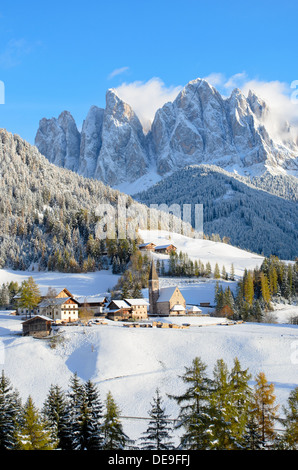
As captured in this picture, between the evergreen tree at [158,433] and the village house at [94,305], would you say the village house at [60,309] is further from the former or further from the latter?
the evergreen tree at [158,433]

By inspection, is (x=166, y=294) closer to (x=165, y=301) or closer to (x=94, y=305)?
(x=165, y=301)

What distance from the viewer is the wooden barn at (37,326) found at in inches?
2404

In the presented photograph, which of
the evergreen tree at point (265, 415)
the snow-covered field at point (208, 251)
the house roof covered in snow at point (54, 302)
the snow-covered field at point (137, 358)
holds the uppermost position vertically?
the snow-covered field at point (208, 251)

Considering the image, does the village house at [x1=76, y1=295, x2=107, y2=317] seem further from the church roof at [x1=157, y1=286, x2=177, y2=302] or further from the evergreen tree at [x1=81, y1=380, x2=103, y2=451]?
the evergreen tree at [x1=81, y1=380, x2=103, y2=451]

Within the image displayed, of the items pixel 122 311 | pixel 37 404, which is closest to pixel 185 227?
pixel 122 311

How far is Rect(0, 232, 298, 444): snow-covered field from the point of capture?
45.1 m

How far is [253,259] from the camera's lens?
141125 mm

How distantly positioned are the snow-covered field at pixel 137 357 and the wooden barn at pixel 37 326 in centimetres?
181

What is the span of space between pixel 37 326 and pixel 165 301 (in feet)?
91.7

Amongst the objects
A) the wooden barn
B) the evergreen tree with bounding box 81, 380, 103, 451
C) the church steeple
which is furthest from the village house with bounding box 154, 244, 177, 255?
the evergreen tree with bounding box 81, 380, 103, 451

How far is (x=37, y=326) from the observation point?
202 feet

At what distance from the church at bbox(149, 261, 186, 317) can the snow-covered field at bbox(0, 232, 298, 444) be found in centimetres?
1379

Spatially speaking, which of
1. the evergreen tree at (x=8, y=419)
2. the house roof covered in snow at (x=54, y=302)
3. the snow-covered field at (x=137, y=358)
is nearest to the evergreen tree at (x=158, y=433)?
the evergreen tree at (x=8, y=419)
